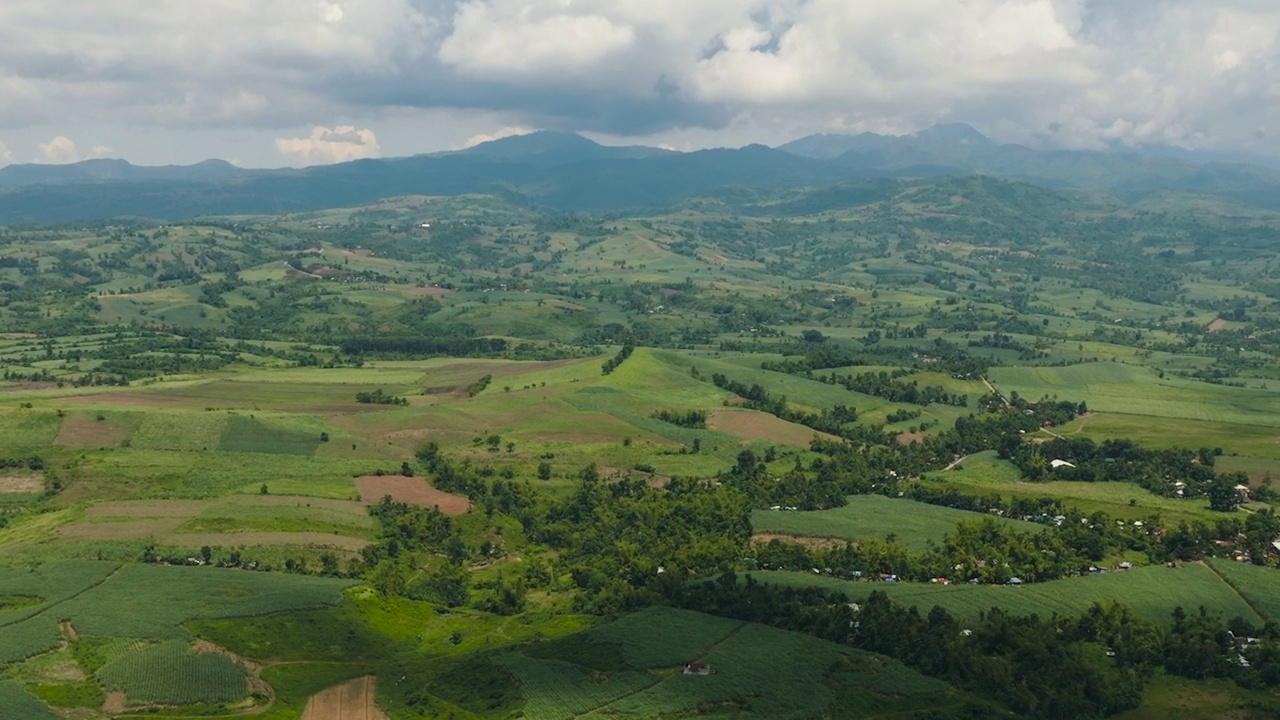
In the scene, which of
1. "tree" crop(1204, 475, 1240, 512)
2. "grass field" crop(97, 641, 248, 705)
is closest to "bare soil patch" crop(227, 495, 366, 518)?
"grass field" crop(97, 641, 248, 705)

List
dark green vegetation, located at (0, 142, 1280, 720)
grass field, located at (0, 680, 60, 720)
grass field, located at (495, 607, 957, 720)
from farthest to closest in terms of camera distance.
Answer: dark green vegetation, located at (0, 142, 1280, 720)
grass field, located at (495, 607, 957, 720)
grass field, located at (0, 680, 60, 720)

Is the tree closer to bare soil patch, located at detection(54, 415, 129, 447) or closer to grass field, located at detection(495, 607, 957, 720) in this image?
grass field, located at detection(495, 607, 957, 720)

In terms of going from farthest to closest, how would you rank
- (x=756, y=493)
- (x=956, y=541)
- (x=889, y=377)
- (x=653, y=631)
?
(x=889, y=377) → (x=756, y=493) → (x=956, y=541) → (x=653, y=631)

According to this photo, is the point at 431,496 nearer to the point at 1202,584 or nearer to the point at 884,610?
the point at 884,610

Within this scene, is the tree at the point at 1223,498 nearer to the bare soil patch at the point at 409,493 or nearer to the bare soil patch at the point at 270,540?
the bare soil patch at the point at 409,493

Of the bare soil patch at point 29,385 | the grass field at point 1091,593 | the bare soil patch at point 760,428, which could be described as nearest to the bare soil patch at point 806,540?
the grass field at point 1091,593

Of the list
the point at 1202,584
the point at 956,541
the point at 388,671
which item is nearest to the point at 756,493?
the point at 956,541
